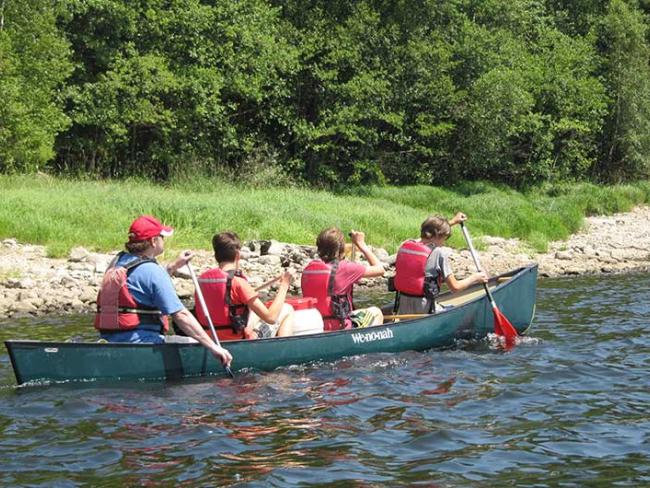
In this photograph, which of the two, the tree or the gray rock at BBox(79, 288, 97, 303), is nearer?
the gray rock at BBox(79, 288, 97, 303)

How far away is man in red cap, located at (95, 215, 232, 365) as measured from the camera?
28.4 feet

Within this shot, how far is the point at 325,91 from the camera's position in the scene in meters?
30.6

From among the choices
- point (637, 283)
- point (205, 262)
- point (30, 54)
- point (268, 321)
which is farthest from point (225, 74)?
point (268, 321)

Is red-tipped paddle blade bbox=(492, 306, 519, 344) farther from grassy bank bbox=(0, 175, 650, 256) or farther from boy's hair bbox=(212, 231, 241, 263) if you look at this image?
grassy bank bbox=(0, 175, 650, 256)

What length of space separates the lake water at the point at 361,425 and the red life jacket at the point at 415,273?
0.77 meters

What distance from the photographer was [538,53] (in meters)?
36.1

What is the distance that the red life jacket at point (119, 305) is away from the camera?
873 cm

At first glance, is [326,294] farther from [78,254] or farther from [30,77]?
[30,77]

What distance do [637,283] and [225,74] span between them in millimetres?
14623

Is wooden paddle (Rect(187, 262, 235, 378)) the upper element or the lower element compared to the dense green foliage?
lower

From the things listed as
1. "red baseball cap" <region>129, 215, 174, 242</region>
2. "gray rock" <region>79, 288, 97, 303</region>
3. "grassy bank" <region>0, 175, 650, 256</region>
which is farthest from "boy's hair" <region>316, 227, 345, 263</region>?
"grassy bank" <region>0, 175, 650, 256</region>

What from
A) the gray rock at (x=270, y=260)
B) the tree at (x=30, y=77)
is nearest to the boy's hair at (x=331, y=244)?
the gray rock at (x=270, y=260)

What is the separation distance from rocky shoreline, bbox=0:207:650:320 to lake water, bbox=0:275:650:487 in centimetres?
410

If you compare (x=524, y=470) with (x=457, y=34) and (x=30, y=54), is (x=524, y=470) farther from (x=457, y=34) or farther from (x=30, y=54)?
(x=457, y=34)
